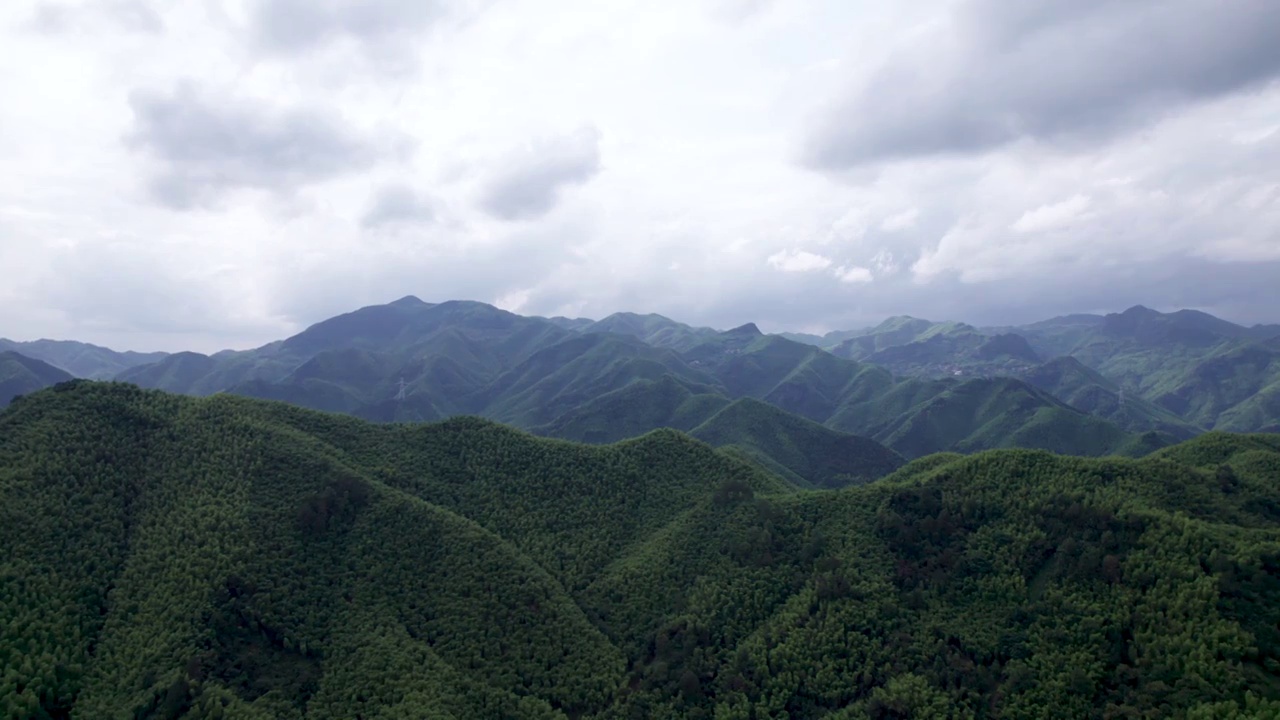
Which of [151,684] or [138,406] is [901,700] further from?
[138,406]

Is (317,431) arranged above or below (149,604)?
above

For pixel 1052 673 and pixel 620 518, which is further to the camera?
pixel 620 518

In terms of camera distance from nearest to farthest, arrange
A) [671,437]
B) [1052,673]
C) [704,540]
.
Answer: [1052,673], [704,540], [671,437]

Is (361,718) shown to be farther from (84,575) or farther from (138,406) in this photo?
(138,406)

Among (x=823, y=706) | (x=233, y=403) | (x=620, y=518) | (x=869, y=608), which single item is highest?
(x=233, y=403)

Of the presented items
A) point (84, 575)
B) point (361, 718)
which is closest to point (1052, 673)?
point (361, 718)

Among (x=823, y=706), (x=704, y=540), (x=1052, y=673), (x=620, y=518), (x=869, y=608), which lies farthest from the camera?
(x=620, y=518)
